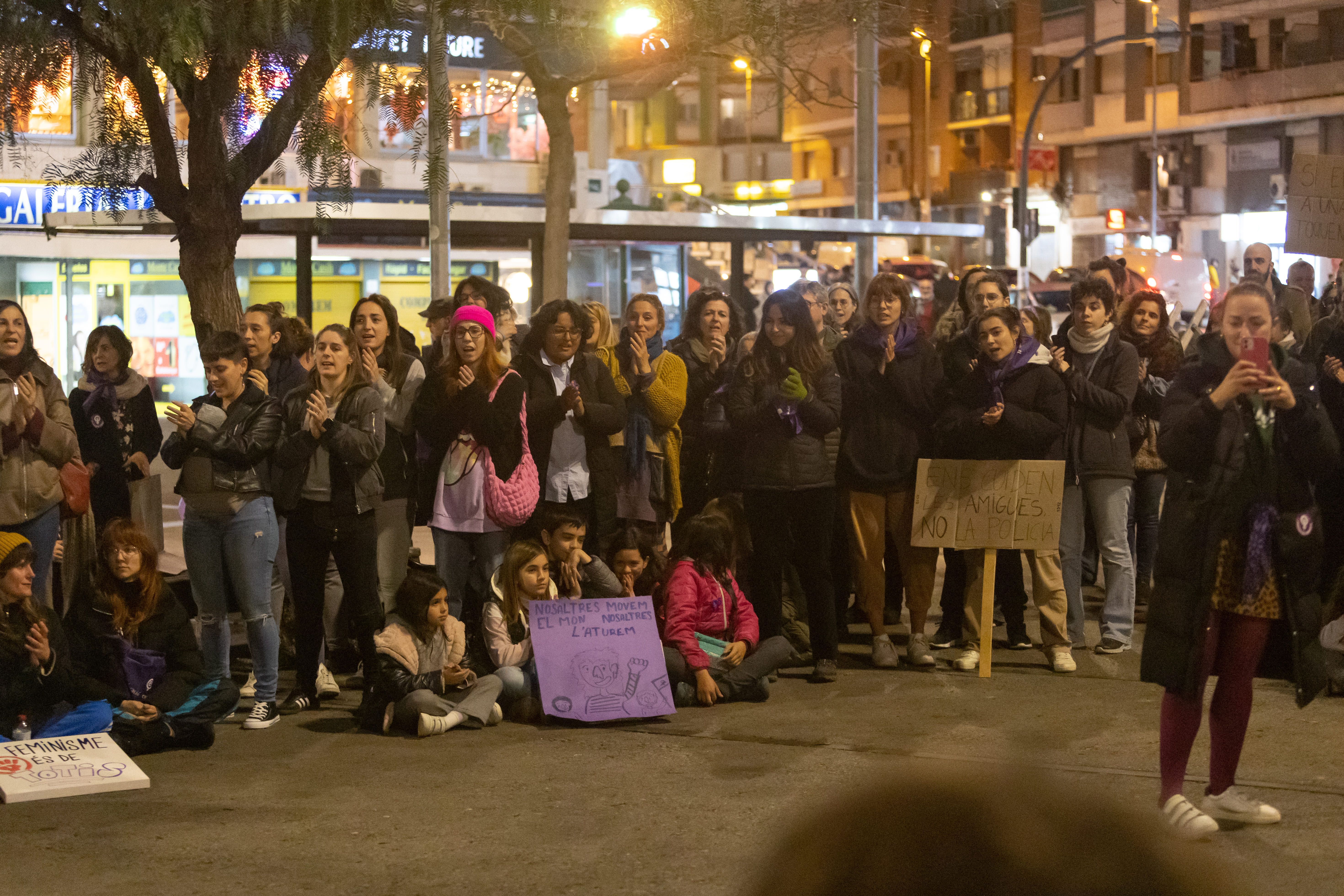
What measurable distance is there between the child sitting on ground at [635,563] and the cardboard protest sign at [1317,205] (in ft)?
12.1

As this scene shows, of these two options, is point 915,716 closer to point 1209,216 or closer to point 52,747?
point 52,747

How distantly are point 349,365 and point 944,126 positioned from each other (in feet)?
202

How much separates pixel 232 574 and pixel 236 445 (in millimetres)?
581

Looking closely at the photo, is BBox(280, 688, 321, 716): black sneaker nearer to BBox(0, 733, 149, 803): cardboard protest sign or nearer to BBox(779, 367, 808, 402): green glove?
BBox(0, 733, 149, 803): cardboard protest sign

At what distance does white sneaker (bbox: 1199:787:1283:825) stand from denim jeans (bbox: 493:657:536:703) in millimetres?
3095

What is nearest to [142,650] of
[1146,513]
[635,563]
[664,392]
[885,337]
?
[635,563]

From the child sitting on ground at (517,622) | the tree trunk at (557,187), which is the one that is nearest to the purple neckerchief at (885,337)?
the child sitting on ground at (517,622)

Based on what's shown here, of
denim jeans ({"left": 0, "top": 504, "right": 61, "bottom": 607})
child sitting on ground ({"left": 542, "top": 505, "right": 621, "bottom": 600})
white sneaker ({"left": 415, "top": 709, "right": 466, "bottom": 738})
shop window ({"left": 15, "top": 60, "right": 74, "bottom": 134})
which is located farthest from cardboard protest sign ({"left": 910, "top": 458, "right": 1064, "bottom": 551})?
shop window ({"left": 15, "top": 60, "right": 74, "bottom": 134})

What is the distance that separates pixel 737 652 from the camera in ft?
25.5

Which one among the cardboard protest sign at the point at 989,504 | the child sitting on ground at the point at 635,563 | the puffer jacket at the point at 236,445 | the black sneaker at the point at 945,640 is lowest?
the black sneaker at the point at 945,640

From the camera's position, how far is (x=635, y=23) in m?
10.3

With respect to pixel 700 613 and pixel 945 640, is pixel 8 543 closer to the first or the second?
pixel 700 613

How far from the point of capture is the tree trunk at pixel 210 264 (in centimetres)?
846

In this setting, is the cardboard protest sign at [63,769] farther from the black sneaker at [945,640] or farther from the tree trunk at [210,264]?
the black sneaker at [945,640]
